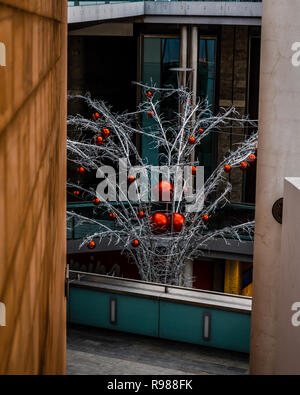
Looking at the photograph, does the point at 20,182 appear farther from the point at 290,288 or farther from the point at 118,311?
the point at 118,311

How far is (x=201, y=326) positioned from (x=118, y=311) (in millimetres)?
1546

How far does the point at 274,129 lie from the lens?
9.42m

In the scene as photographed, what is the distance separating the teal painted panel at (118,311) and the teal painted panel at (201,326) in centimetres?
22

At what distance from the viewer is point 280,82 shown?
9.26 meters

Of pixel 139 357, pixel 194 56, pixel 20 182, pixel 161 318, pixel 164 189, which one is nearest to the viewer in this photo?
pixel 20 182

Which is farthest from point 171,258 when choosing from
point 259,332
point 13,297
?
point 13,297

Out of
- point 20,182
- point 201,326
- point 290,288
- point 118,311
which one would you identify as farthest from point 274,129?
point 20,182

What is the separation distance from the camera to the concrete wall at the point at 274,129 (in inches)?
361

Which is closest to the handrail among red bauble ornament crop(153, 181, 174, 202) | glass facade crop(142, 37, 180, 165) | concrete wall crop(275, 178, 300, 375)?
red bauble ornament crop(153, 181, 174, 202)

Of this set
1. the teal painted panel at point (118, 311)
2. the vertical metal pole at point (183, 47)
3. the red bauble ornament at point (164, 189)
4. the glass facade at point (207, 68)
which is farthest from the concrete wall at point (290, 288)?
the glass facade at point (207, 68)

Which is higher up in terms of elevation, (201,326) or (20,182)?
(20,182)

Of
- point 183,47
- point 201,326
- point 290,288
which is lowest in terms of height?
point 201,326

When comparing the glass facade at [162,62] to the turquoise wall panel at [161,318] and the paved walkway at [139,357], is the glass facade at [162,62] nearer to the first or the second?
the turquoise wall panel at [161,318]

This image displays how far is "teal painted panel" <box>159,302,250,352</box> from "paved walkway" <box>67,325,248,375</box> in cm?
15
